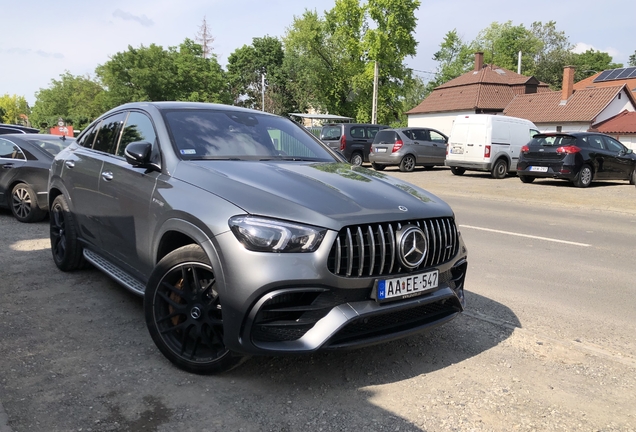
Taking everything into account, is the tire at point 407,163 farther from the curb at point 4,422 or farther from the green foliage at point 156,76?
the green foliage at point 156,76

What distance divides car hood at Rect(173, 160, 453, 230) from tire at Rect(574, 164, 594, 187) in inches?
532

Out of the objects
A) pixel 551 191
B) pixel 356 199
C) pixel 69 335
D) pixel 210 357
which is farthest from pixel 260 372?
pixel 551 191

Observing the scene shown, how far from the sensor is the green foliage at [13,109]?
121 meters

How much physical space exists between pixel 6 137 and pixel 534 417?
887 cm

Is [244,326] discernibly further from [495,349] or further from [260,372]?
[495,349]

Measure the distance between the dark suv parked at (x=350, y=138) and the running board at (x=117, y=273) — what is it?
1825 centimetres

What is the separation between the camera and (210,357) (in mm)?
3217

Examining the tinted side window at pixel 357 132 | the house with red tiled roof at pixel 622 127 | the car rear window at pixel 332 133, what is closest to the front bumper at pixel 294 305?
the car rear window at pixel 332 133

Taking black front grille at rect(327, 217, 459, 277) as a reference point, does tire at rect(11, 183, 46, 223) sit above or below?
below

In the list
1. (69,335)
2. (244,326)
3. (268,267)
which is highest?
(268,267)

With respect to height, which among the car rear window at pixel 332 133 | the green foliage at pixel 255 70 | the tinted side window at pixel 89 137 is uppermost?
the green foliage at pixel 255 70

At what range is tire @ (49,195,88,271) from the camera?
523cm

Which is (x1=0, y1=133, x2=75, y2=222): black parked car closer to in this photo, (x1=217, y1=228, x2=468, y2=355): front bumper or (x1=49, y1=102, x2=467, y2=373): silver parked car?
(x1=49, y1=102, x2=467, y2=373): silver parked car

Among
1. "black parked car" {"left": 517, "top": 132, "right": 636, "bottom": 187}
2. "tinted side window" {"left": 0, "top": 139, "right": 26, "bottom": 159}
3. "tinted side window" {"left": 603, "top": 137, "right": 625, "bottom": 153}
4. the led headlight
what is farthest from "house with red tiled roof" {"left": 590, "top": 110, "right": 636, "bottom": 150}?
the led headlight
